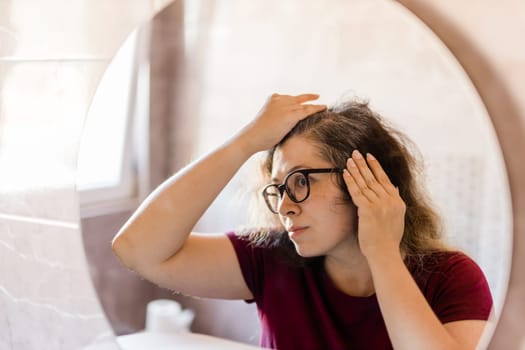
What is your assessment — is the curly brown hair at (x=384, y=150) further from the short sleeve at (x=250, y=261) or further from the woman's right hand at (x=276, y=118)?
the short sleeve at (x=250, y=261)

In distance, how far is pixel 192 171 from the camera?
2.66ft

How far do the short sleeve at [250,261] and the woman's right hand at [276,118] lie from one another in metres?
0.11

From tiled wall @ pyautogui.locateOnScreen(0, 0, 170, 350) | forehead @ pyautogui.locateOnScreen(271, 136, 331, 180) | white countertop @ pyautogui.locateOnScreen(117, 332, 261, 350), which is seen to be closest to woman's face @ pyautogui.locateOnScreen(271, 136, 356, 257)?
forehead @ pyautogui.locateOnScreen(271, 136, 331, 180)

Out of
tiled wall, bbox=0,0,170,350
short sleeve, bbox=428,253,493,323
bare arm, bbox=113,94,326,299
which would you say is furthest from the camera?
tiled wall, bbox=0,0,170,350

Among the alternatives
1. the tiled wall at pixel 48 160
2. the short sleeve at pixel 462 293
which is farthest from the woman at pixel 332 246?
the tiled wall at pixel 48 160

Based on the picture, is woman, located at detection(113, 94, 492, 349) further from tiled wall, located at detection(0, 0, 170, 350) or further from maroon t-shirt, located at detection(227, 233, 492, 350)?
tiled wall, located at detection(0, 0, 170, 350)

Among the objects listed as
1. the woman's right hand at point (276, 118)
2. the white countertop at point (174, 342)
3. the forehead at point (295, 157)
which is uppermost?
the woman's right hand at point (276, 118)

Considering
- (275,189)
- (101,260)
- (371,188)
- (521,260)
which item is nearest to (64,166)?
(101,260)

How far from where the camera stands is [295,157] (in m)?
0.72

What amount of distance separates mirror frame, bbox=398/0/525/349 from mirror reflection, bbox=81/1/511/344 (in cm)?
2

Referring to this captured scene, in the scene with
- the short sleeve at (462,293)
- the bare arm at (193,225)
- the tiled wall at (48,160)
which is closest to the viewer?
Answer: the short sleeve at (462,293)

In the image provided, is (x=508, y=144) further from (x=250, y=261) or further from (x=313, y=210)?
(x=250, y=261)

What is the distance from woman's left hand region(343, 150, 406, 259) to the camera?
682mm

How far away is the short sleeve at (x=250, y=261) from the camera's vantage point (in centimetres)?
77
